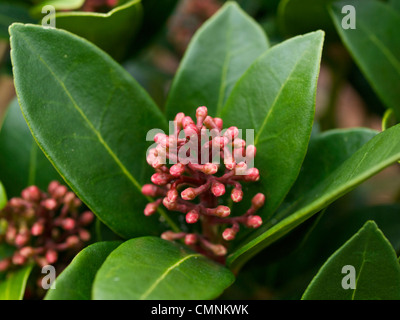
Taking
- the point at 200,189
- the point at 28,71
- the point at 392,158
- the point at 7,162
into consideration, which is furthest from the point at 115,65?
the point at 392,158

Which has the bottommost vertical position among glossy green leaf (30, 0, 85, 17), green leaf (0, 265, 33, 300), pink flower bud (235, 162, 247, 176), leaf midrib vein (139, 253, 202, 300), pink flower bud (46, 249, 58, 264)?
green leaf (0, 265, 33, 300)

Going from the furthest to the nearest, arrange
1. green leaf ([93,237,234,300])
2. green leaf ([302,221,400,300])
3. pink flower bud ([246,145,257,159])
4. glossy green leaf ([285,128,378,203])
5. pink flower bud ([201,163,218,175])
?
glossy green leaf ([285,128,378,203]) → pink flower bud ([246,145,257,159]) → pink flower bud ([201,163,218,175]) → green leaf ([302,221,400,300]) → green leaf ([93,237,234,300])

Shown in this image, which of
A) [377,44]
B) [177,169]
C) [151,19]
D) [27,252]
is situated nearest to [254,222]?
[177,169]

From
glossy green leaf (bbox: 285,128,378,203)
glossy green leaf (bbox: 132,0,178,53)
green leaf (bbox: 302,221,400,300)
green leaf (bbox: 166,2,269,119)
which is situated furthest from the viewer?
glossy green leaf (bbox: 132,0,178,53)

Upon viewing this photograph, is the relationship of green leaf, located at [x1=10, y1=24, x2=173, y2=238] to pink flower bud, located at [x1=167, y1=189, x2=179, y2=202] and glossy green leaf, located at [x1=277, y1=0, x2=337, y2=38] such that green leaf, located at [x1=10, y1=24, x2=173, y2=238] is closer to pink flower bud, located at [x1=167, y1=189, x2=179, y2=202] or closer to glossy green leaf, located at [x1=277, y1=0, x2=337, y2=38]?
pink flower bud, located at [x1=167, y1=189, x2=179, y2=202]

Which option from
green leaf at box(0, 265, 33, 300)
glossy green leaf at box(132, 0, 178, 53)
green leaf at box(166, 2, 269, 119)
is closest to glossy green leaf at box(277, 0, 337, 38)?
green leaf at box(166, 2, 269, 119)
